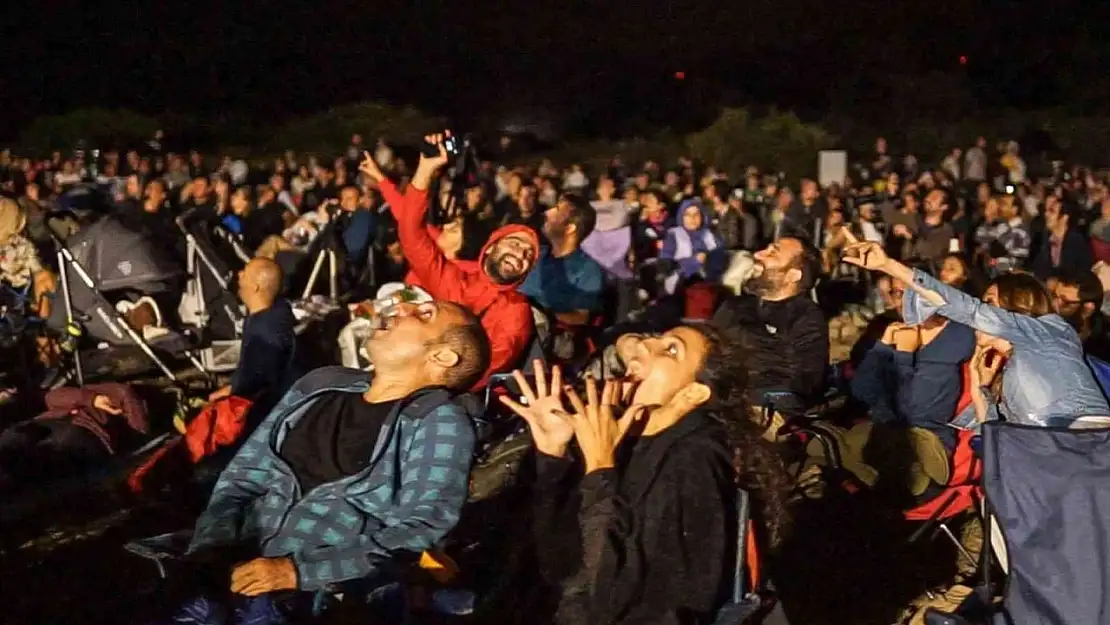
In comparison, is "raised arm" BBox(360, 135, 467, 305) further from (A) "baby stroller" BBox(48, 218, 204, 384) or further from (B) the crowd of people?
(A) "baby stroller" BBox(48, 218, 204, 384)

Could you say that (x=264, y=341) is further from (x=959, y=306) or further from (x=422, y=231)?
(x=959, y=306)

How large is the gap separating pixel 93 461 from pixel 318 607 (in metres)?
3.11

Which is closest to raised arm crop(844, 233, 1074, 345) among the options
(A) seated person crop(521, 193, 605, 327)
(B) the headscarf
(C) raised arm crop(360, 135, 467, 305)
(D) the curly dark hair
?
(D) the curly dark hair

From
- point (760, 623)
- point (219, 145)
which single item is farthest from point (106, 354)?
point (219, 145)

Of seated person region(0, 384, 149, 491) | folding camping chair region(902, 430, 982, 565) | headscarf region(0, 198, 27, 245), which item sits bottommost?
folding camping chair region(902, 430, 982, 565)

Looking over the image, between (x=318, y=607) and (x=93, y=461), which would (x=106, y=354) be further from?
(x=318, y=607)

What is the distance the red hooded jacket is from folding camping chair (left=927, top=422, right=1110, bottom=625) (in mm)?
2493

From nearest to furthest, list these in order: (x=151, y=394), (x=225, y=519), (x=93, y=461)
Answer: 1. (x=225, y=519)
2. (x=93, y=461)
3. (x=151, y=394)

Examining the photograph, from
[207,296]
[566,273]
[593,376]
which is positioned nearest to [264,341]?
[593,376]

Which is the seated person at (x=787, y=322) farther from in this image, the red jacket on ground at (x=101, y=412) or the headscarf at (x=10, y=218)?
the headscarf at (x=10, y=218)

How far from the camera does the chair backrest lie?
2895mm

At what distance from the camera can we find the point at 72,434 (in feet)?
17.8

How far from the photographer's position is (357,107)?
2230 centimetres

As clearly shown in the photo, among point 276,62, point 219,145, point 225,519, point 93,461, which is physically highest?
point 276,62
